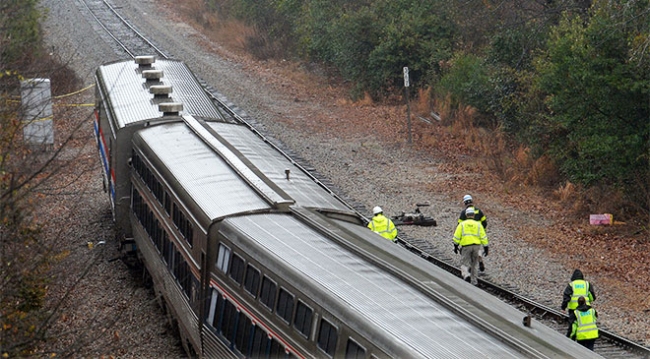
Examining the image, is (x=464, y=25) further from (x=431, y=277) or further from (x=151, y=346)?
(x=431, y=277)

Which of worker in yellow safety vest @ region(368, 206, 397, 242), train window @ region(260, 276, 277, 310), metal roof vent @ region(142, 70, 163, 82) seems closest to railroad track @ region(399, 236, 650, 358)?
worker in yellow safety vest @ region(368, 206, 397, 242)

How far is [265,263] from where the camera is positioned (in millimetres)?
11336

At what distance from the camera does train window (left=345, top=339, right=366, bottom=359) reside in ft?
29.4

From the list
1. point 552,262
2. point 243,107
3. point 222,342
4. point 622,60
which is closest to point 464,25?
point 243,107

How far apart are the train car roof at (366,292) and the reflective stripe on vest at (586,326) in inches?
154

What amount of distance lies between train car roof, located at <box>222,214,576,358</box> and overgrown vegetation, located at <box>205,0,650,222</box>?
10134 mm

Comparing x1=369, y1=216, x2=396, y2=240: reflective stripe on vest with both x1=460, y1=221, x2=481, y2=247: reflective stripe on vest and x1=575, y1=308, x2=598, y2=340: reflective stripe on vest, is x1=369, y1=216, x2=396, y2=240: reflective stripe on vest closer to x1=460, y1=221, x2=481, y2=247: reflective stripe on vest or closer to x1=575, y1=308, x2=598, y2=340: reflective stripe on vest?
x1=460, y1=221, x2=481, y2=247: reflective stripe on vest

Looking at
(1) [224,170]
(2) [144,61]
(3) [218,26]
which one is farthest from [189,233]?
(3) [218,26]

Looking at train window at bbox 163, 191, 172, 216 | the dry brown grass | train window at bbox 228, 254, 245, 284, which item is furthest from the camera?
the dry brown grass

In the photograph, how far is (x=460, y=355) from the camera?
8078mm

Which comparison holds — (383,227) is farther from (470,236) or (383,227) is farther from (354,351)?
(354,351)

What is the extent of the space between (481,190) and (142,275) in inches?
370

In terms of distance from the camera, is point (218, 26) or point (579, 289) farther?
point (218, 26)

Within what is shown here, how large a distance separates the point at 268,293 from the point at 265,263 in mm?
361
